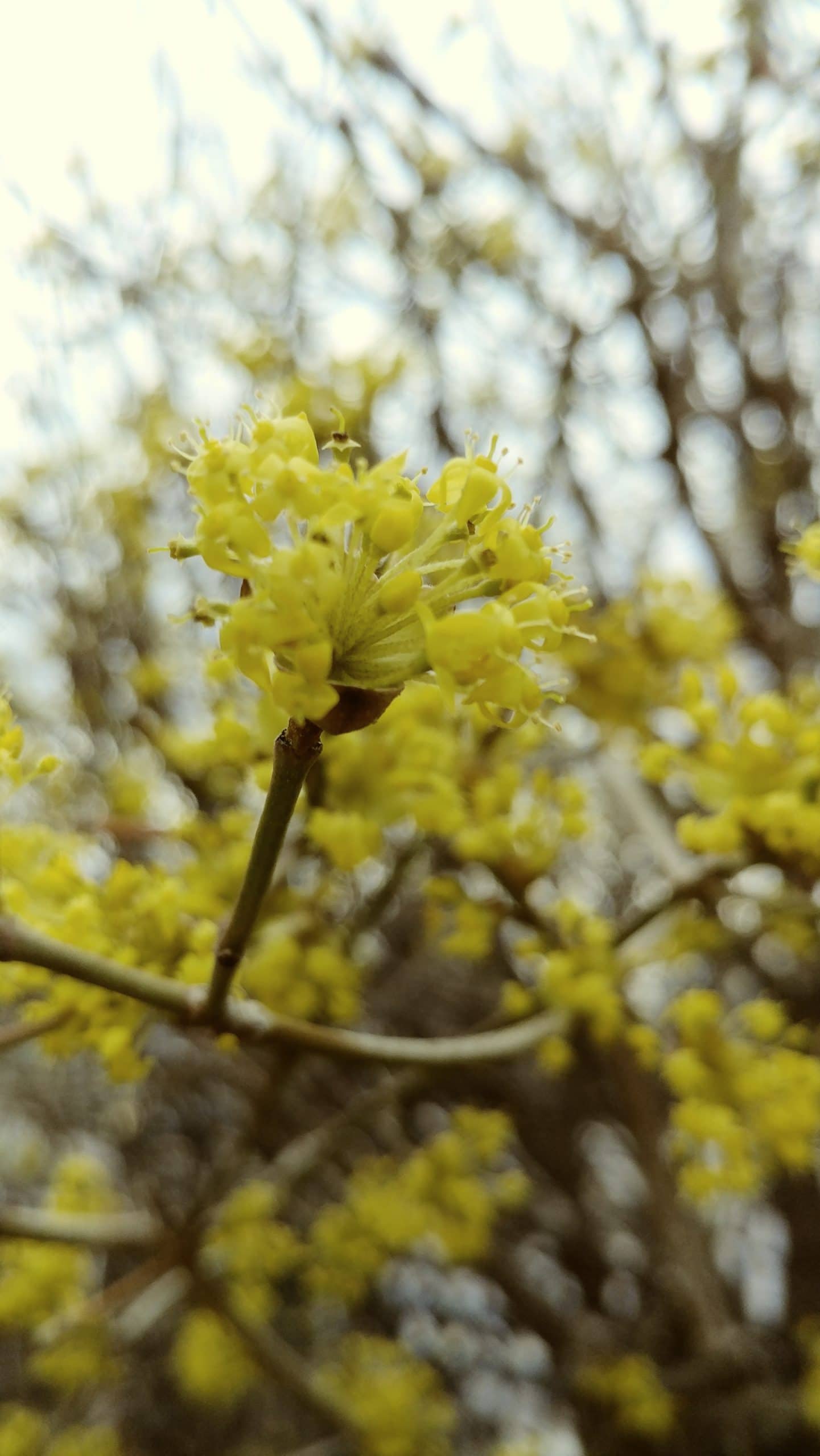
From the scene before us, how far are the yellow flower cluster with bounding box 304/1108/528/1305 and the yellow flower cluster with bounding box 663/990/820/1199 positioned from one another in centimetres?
74

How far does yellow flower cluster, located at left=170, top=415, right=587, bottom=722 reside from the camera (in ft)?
2.23

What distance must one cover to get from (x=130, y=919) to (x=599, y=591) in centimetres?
203

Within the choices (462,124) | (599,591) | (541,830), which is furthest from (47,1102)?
(462,124)

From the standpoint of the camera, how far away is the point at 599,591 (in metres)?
2.85

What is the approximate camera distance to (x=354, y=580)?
0.73 m

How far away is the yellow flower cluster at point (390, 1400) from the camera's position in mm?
2746

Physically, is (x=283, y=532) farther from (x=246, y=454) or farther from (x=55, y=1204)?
(x=55, y=1204)

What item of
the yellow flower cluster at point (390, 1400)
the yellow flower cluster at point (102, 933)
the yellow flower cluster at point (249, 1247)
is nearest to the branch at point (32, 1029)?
the yellow flower cluster at point (102, 933)

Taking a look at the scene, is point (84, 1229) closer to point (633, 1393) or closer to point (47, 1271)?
point (47, 1271)

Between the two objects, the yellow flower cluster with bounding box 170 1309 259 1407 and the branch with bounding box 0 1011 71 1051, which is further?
the yellow flower cluster with bounding box 170 1309 259 1407

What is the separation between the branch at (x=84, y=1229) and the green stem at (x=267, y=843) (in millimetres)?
1024

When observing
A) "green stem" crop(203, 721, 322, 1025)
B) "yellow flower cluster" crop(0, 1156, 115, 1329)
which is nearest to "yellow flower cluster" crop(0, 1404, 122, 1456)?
"yellow flower cluster" crop(0, 1156, 115, 1329)

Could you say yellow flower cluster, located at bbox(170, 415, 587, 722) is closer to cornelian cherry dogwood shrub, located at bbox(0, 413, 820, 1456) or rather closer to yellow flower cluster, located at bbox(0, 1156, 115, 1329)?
cornelian cherry dogwood shrub, located at bbox(0, 413, 820, 1456)

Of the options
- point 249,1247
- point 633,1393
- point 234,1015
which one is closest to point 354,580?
point 234,1015
